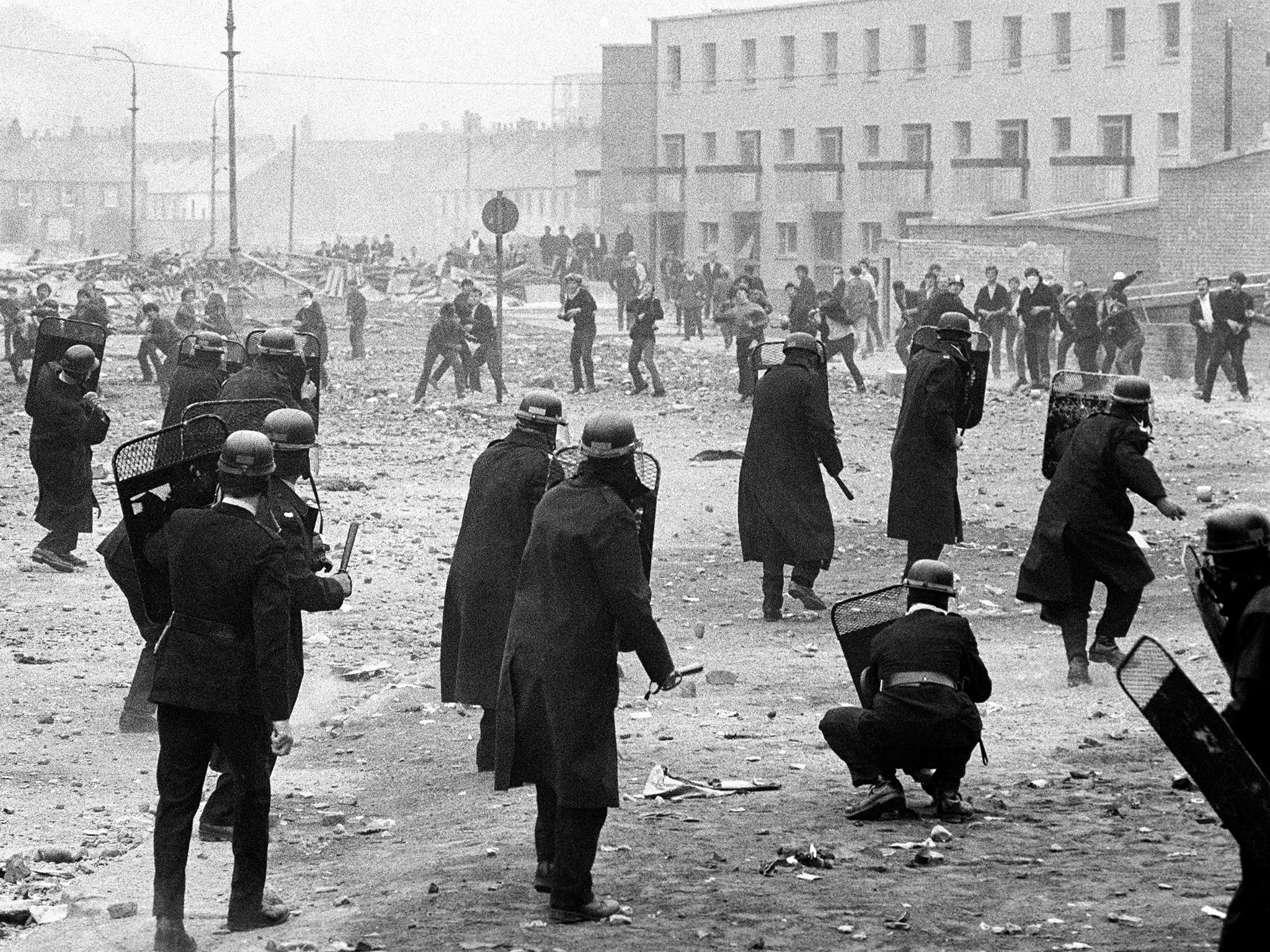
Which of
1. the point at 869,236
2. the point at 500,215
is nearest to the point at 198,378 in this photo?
the point at 500,215

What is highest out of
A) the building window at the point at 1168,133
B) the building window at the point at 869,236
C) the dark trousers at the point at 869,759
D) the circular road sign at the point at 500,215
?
Result: the building window at the point at 1168,133

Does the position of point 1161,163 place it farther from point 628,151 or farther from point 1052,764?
point 1052,764

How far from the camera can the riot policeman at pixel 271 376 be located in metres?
10.6

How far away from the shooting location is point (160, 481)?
7.19m

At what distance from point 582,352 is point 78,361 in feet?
46.7

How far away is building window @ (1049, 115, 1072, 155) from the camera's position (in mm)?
55006

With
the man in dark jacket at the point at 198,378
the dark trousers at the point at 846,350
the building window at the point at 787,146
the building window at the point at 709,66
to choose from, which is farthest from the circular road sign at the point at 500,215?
the building window at the point at 709,66

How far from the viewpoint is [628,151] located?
74250 millimetres

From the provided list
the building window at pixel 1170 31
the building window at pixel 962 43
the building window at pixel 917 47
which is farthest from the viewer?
the building window at pixel 917 47

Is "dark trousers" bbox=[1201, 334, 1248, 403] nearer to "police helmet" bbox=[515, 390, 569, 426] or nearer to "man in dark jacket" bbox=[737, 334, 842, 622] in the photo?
"man in dark jacket" bbox=[737, 334, 842, 622]

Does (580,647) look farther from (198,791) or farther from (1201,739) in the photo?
(1201,739)

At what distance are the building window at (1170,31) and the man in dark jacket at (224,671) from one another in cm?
4871

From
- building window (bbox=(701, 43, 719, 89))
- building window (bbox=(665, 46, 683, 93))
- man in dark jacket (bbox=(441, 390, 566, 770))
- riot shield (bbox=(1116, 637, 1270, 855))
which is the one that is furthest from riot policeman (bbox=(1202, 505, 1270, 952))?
building window (bbox=(665, 46, 683, 93))

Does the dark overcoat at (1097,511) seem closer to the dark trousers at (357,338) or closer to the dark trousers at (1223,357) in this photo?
the dark trousers at (1223,357)
